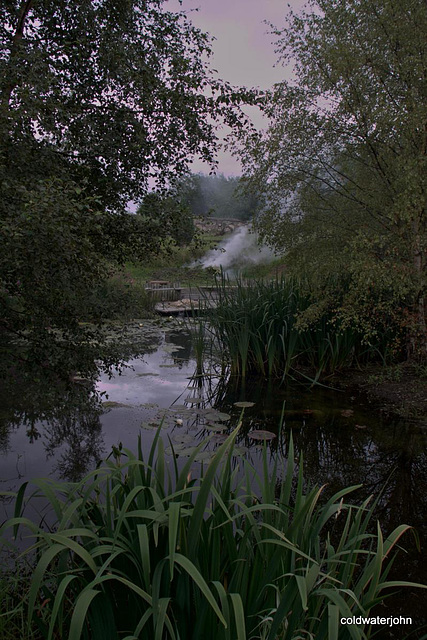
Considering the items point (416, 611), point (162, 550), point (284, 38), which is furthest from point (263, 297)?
point (162, 550)

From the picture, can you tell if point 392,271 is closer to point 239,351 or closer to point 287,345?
point 287,345

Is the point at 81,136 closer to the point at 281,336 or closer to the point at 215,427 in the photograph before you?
the point at 215,427

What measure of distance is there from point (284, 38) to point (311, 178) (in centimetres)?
168

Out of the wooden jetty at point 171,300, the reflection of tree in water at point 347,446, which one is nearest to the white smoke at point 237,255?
the wooden jetty at point 171,300

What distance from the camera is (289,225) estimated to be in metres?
6.11

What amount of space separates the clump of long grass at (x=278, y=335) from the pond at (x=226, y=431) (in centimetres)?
45

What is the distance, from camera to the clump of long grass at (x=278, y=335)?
6.15m

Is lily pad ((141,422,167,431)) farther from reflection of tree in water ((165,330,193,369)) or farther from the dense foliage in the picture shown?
the dense foliage

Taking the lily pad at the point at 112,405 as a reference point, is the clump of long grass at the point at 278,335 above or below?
above

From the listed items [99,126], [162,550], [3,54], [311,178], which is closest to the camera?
[162,550]

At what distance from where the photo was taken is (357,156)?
567cm

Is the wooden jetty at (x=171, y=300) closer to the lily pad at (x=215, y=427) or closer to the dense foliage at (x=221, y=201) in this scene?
the lily pad at (x=215, y=427)

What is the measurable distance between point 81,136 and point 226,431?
290cm

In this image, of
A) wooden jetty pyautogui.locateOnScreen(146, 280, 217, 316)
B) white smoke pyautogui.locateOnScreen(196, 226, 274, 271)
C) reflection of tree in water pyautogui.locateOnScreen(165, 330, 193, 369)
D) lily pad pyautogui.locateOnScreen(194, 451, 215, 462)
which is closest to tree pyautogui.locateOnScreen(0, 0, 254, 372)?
lily pad pyautogui.locateOnScreen(194, 451, 215, 462)
